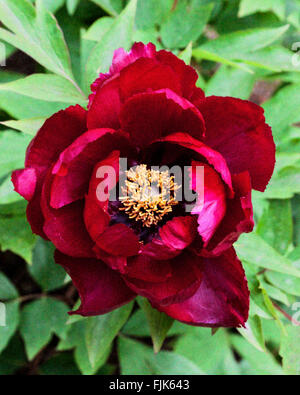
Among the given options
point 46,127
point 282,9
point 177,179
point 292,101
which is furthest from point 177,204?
point 282,9

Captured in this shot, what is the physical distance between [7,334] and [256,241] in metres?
0.63

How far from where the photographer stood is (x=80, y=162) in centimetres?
66

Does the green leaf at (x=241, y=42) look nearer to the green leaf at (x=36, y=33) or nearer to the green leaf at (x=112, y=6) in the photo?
the green leaf at (x=112, y=6)

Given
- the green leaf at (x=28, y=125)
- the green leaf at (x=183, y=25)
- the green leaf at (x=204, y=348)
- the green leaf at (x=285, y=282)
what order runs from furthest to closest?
1. the green leaf at (x=204, y=348)
2. the green leaf at (x=183, y=25)
3. the green leaf at (x=285, y=282)
4. the green leaf at (x=28, y=125)

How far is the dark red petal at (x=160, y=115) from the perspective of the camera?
0.63 meters

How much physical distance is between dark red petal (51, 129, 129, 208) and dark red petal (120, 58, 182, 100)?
7cm

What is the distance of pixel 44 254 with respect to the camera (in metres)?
1.20

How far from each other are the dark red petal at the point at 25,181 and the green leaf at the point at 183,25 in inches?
23.7

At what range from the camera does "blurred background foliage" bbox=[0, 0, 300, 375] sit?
82cm

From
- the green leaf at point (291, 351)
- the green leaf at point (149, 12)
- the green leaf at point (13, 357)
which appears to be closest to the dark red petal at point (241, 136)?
the green leaf at point (291, 351)

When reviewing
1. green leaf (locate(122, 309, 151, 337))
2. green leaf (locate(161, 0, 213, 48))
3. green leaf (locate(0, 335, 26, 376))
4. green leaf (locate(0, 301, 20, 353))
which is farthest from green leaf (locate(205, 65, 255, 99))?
green leaf (locate(0, 335, 26, 376))

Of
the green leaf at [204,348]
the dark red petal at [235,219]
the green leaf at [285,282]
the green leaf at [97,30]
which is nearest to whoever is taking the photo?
the dark red petal at [235,219]

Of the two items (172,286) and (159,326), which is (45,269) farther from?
(172,286)

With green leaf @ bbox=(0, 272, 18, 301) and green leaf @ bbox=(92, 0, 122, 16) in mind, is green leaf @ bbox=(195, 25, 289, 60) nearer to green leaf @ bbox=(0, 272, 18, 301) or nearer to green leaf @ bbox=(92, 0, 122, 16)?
green leaf @ bbox=(92, 0, 122, 16)
